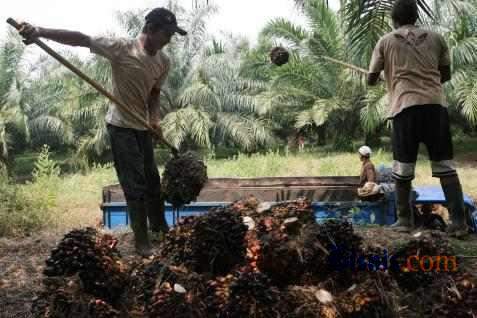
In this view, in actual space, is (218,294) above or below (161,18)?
below

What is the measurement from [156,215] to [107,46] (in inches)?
61.9

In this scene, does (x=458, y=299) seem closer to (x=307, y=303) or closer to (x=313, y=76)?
(x=307, y=303)

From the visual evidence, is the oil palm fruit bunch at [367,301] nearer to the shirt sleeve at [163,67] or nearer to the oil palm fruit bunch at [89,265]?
the oil palm fruit bunch at [89,265]

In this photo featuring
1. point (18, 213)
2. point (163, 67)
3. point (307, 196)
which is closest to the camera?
point (163, 67)

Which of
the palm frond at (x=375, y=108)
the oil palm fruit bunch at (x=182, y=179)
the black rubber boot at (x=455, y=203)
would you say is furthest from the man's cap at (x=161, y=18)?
the palm frond at (x=375, y=108)

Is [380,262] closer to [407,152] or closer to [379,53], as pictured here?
[407,152]

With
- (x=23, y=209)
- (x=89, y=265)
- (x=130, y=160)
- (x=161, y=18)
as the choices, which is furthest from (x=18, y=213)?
(x=89, y=265)

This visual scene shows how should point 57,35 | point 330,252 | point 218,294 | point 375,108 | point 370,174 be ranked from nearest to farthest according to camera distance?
point 218,294 → point 330,252 → point 57,35 → point 370,174 → point 375,108

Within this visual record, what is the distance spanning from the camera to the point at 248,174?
14.4 meters

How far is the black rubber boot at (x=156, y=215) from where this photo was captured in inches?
196

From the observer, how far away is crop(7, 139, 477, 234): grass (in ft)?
33.9

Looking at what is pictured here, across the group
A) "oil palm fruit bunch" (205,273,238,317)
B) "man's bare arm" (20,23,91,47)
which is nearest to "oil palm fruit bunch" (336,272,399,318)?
"oil palm fruit bunch" (205,273,238,317)

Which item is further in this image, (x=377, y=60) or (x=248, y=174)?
(x=248, y=174)

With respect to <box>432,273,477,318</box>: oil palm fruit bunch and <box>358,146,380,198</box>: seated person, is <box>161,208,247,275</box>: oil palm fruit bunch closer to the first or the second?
<box>432,273,477,318</box>: oil palm fruit bunch
